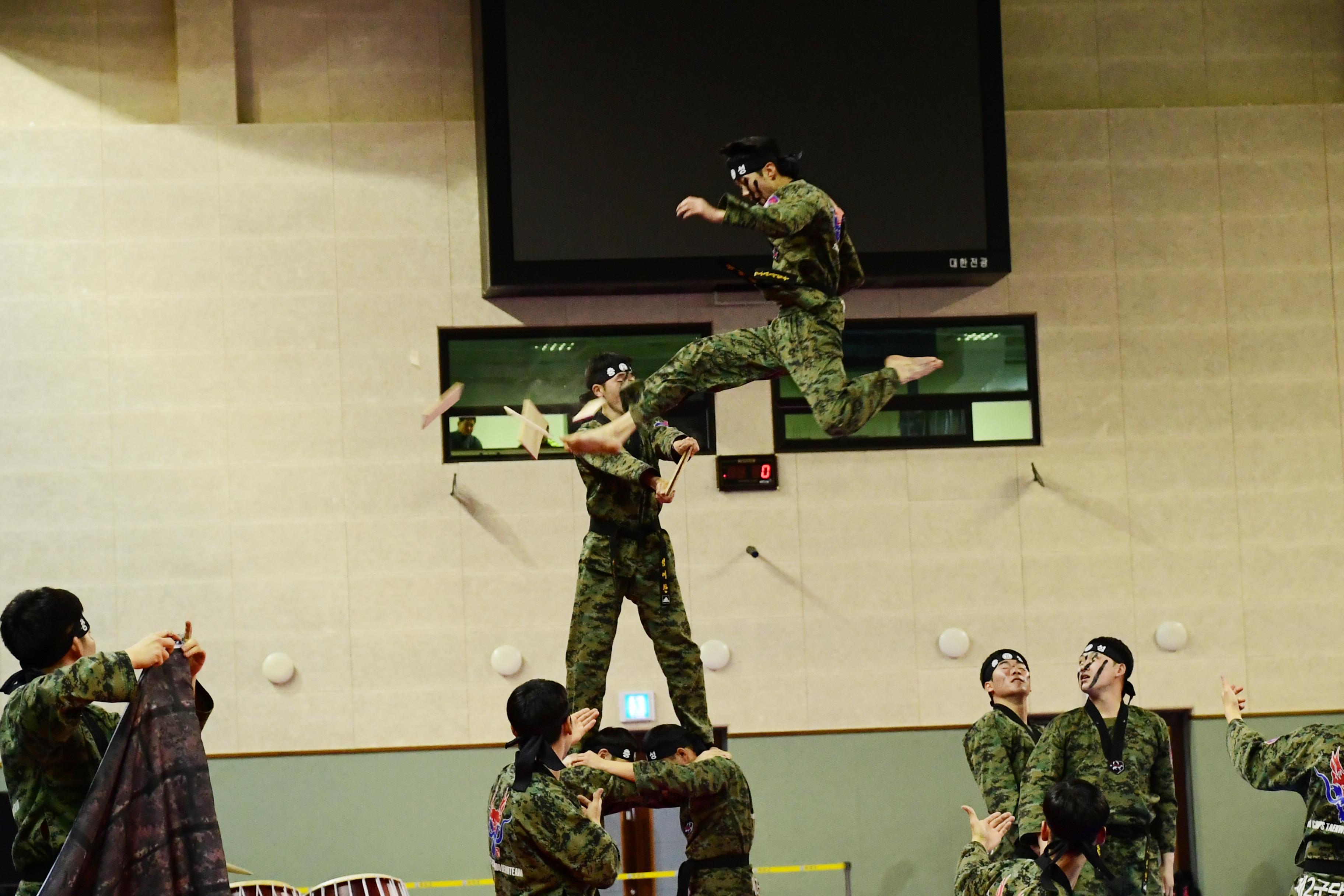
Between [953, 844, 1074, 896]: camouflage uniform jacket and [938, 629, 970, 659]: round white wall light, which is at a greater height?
[938, 629, 970, 659]: round white wall light

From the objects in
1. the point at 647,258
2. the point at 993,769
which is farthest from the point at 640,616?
the point at 647,258

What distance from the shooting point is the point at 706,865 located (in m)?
5.59

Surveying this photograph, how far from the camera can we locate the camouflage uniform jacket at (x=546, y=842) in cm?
428

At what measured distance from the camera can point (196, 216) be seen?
9086 millimetres

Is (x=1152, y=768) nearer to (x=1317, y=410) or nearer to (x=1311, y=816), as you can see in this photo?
(x=1311, y=816)

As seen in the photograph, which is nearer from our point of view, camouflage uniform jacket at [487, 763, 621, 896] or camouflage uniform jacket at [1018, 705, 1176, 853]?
camouflage uniform jacket at [487, 763, 621, 896]

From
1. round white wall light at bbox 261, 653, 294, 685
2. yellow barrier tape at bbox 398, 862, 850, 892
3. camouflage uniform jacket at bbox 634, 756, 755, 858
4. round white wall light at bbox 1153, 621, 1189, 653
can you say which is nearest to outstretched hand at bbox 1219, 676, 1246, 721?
camouflage uniform jacket at bbox 634, 756, 755, 858

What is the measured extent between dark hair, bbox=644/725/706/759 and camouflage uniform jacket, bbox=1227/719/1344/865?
2.08 metres

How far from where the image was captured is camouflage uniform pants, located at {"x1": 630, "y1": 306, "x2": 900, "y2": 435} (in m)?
5.11

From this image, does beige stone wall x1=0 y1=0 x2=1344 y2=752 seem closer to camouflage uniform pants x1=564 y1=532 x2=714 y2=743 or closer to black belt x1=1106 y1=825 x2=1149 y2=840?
camouflage uniform pants x1=564 y1=532 x2=714 y2=743

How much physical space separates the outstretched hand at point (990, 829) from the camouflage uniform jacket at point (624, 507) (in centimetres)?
173

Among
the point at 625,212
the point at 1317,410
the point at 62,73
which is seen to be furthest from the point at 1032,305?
the point at 62,73

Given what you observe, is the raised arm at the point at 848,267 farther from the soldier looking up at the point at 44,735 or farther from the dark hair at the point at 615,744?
the soldier looking up at the point at 44,735

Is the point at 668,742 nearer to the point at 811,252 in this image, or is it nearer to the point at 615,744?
the point at 615,744
